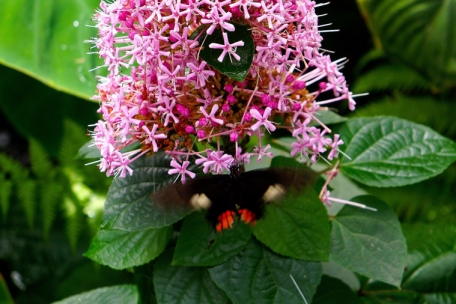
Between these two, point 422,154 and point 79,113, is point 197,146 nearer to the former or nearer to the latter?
point 422,154

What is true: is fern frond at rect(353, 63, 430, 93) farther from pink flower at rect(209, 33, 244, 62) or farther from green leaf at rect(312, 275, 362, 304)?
pink flower at rect(209, 33, 244, 62)

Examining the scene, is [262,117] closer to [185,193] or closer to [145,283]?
[185,193]

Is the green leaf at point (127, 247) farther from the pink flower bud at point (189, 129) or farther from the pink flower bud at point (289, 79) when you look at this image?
the pink flower bud at point (289, 79)

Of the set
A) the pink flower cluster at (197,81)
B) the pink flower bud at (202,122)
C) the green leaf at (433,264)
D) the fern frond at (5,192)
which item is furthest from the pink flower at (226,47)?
the fern frond at (5,192)

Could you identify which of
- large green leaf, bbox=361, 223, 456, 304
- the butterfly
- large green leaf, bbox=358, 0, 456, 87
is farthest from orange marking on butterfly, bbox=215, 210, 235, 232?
large green leaf, bbox=358, 0, 456, 87

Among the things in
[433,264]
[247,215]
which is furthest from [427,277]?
[247,215]
